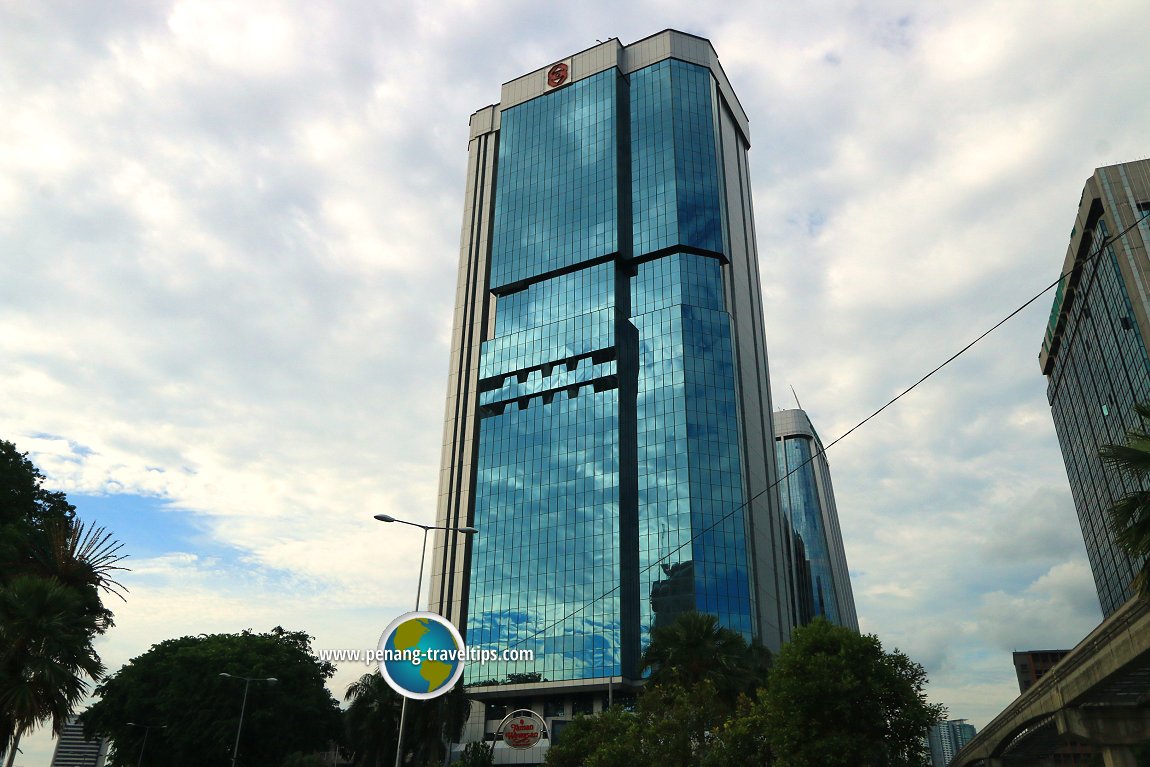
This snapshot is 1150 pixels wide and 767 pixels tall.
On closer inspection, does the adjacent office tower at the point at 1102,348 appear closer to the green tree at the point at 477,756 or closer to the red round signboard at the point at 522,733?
the red round signboard at the point at 522,733

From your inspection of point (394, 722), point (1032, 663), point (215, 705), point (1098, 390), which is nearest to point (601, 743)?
point (394, 722)

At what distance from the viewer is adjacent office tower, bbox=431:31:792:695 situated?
87.0m

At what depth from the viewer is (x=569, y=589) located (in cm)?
8788

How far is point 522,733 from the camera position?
64062mm

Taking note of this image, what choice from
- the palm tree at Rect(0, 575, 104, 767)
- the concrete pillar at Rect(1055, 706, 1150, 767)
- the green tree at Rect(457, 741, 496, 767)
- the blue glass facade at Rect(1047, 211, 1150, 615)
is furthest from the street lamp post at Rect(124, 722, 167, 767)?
the blue glass facade at Rect(1047, 211, 1150, 615)

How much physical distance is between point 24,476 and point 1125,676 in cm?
5961

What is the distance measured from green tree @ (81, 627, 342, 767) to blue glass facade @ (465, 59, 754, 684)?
24.5 meters

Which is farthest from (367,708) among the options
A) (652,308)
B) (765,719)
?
(652,308)

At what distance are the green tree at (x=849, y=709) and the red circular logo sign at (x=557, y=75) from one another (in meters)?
101

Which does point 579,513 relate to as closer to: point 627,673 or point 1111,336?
point 627,673

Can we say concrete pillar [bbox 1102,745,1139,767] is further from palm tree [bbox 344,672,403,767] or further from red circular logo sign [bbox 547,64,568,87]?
red circular logo sign [bbox 547,64,568,87]

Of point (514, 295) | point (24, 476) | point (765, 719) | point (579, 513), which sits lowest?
point (765, 719)

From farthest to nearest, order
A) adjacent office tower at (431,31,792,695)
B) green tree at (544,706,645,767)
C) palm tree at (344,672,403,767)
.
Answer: adjacent office tower at (431,31,792,695) → palm tree at (344,672,403,767) → green tree at (544,706,645,767)

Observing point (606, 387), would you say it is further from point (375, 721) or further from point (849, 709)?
point (849, 709)
